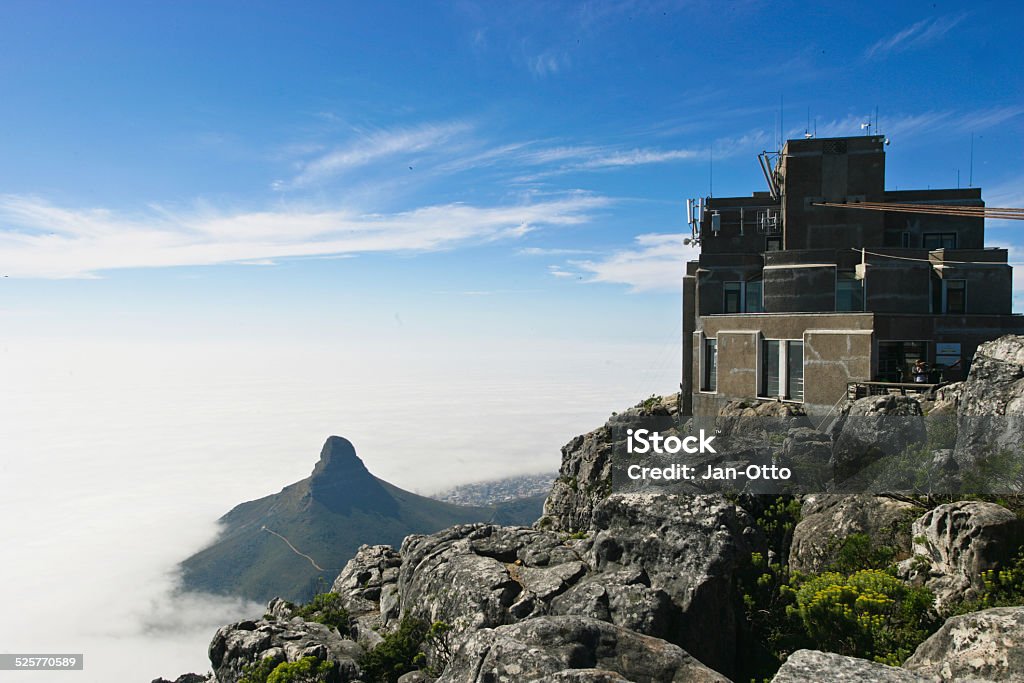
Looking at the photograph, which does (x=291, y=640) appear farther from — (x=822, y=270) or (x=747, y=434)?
(x=822, y=270)

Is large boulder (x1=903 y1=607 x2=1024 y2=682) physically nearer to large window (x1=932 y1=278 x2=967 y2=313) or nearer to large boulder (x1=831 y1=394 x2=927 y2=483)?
large boulder (x1=831 y1=394 x2=927 y2=483)

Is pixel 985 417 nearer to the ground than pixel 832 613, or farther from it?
farther from it

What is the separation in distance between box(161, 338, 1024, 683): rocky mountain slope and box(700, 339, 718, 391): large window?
1479 centimetres

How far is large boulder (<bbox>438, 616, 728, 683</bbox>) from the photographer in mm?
7520

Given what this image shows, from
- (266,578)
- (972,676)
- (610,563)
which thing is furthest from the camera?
(266,578)

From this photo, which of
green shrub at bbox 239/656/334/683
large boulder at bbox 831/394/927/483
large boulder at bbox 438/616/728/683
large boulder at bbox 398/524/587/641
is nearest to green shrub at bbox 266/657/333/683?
green shrub at bbox 239/656/334/683

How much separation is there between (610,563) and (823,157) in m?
32.2

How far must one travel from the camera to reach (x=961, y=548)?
11398mm

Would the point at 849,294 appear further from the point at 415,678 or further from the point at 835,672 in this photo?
the point at 835,672

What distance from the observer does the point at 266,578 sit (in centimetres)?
18788

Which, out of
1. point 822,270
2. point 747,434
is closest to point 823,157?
point 822,270

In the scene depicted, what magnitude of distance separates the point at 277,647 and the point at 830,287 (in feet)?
93.6

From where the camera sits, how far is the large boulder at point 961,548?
11.0m

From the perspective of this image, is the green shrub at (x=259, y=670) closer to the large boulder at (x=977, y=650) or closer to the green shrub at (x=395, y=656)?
the green shrub at (x=395, y=656)
